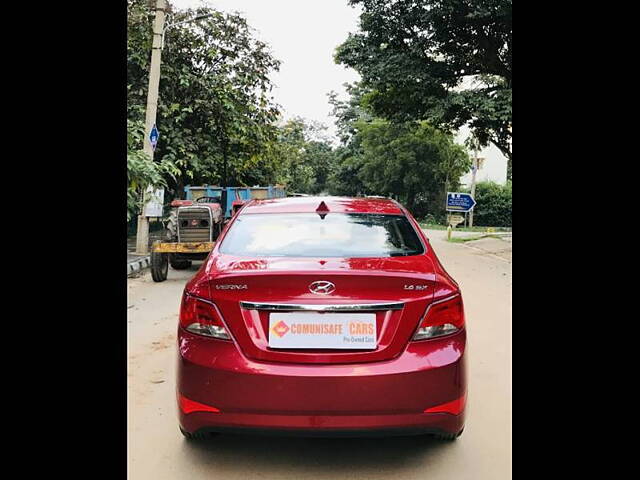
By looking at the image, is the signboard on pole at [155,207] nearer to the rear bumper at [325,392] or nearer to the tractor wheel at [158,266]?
the tractor wheel at [158,266]

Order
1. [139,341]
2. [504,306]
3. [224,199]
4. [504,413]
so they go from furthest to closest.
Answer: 1. [224,199]
2. [504,306]
3. [139,341]
4. [504,413]

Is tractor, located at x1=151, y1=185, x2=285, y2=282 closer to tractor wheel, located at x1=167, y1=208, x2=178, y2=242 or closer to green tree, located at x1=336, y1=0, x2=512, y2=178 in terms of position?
tractor wheel, located at x1=167, y1=208, x2=178, y2=242

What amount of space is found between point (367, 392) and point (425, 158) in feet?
121

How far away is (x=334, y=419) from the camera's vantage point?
2754mm

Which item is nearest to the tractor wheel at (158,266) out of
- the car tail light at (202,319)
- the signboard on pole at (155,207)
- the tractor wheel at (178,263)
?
the tractor wheel at (178,263)

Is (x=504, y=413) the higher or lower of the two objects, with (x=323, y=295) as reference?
lower

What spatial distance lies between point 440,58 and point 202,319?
16.8m

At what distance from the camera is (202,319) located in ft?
9.60

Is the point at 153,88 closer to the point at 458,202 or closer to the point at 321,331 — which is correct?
the point at 321,331

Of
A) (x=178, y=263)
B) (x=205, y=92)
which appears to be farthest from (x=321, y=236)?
(x=205, y=92)
